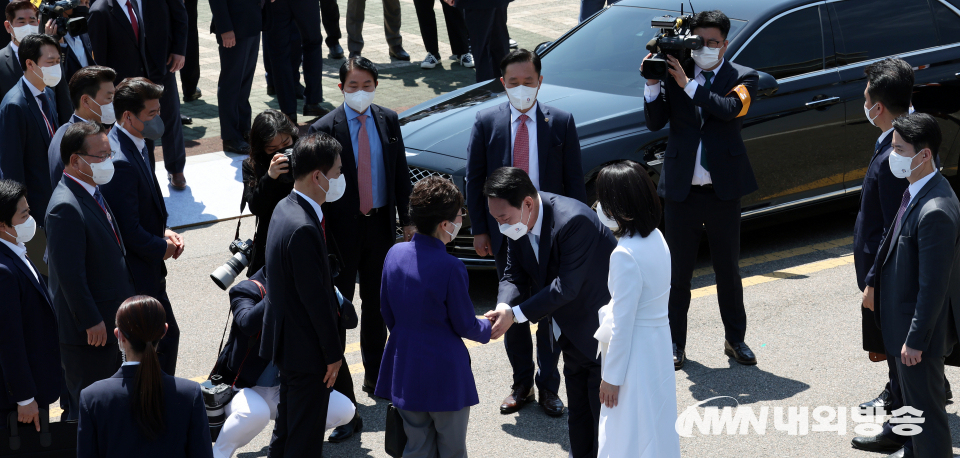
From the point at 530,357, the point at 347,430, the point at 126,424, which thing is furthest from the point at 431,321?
the point at 530,357

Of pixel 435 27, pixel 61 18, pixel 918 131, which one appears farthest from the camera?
pixel 435 27

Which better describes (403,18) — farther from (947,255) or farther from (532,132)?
(947,255)

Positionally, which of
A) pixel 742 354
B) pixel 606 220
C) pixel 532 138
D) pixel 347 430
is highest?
pixel 606 220

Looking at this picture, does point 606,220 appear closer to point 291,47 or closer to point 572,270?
point 572,270

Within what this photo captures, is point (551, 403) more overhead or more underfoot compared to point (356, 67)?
more underfoot

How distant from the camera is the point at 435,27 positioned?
13.8 meters

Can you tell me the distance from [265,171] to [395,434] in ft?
Answer: 6.34

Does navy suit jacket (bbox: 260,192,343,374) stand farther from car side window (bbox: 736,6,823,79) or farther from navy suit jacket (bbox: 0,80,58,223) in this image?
car side window (bbox: 736,6,823,79)

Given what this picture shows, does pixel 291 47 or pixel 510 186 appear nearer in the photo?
pixel 510 186

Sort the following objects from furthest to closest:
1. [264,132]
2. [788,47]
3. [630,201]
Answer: [788,47] < [264,132] < [630,201]

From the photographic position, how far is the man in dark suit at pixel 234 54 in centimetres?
1028

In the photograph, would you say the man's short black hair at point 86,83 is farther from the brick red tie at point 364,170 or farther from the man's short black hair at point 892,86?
the man's short black hair at point 892,86

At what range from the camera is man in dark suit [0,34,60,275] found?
21.0 feet

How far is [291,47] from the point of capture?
1177cm
